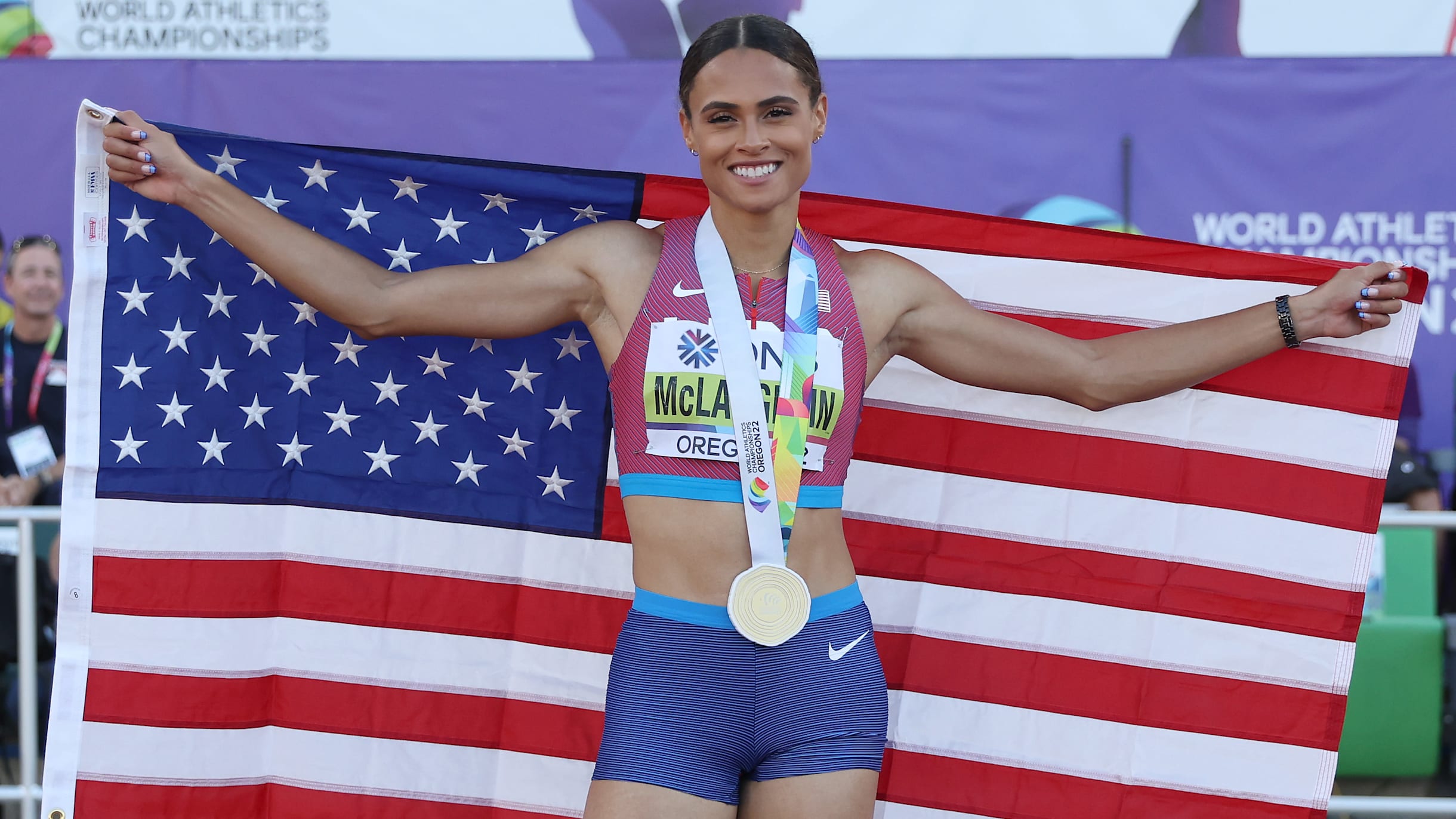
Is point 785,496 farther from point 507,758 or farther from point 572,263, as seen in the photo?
point 507,758

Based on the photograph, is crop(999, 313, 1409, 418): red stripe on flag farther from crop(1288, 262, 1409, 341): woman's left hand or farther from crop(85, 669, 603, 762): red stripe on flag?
crop(85, 669, 603, 762): red stripe on flag

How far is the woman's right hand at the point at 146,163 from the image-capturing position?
3.06 meters

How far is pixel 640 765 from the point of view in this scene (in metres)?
2.63

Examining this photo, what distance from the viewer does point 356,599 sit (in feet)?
12.2

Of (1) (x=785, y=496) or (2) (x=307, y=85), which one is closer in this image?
(1) (x=785, y=496)

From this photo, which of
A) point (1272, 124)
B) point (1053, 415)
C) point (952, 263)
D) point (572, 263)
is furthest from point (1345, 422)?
point (1272, 124)

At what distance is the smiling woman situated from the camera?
105 inches

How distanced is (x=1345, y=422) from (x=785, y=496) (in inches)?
77.0

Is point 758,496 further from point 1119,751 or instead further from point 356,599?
point 1119,751

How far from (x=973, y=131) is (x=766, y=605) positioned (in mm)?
4871

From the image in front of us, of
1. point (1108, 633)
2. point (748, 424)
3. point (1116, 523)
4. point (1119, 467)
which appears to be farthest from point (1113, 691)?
point (748, 424)

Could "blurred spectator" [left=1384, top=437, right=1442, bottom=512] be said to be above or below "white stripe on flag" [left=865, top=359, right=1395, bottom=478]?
below

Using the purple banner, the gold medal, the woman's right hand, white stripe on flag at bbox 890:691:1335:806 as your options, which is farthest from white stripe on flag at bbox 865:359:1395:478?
the purple banner

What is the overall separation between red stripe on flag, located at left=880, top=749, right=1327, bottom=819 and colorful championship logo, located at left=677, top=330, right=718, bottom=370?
64.6 inches
